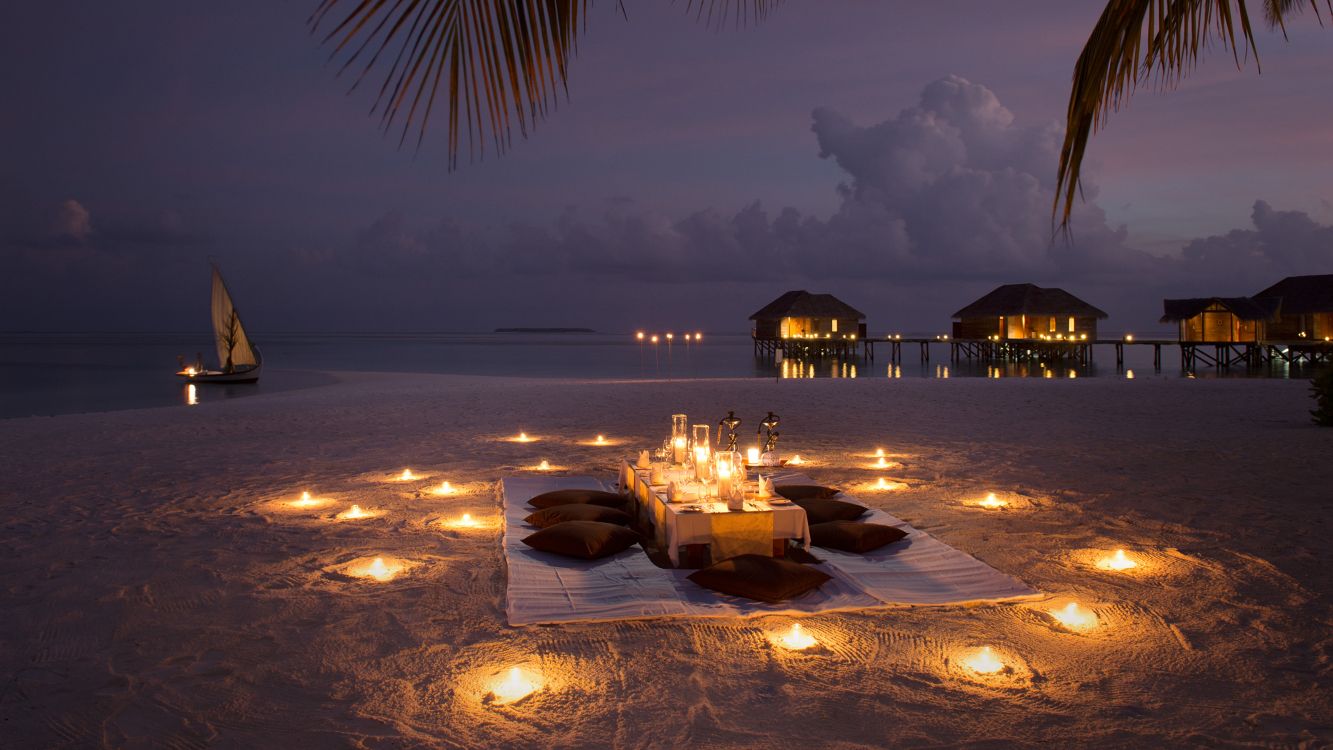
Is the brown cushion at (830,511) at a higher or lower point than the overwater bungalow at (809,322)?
lower

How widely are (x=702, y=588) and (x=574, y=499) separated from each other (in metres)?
1.85

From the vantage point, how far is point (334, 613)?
380 cm

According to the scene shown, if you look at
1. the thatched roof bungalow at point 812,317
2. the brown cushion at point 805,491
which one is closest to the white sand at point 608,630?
the brown cushion at point 805,491

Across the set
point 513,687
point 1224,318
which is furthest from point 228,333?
point 1224,318

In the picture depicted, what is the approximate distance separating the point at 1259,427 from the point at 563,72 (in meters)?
11.9

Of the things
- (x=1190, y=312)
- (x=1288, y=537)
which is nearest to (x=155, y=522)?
(x=1288, y=537)

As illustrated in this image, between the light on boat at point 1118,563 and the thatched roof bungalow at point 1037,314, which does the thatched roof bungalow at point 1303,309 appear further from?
the light on boat at point 1118,563

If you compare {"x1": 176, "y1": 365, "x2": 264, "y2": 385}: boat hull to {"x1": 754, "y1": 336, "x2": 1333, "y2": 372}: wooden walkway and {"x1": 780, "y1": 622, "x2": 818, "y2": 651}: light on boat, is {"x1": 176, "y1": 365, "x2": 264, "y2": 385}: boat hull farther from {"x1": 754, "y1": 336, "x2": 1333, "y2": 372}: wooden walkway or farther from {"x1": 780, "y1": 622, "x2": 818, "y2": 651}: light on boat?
{"x1": 780, "y1": 622, "x2": 818, "y2": 651}: light on boat

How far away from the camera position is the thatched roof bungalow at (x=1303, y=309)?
30.2 m

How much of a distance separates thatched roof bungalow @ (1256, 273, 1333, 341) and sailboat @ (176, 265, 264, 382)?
36466 mm

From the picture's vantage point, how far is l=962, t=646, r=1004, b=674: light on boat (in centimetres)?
316

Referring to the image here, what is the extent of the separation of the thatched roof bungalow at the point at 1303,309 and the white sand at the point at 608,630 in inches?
1107

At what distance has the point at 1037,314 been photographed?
36.8 meters

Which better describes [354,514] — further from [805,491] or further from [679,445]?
[805,491]
